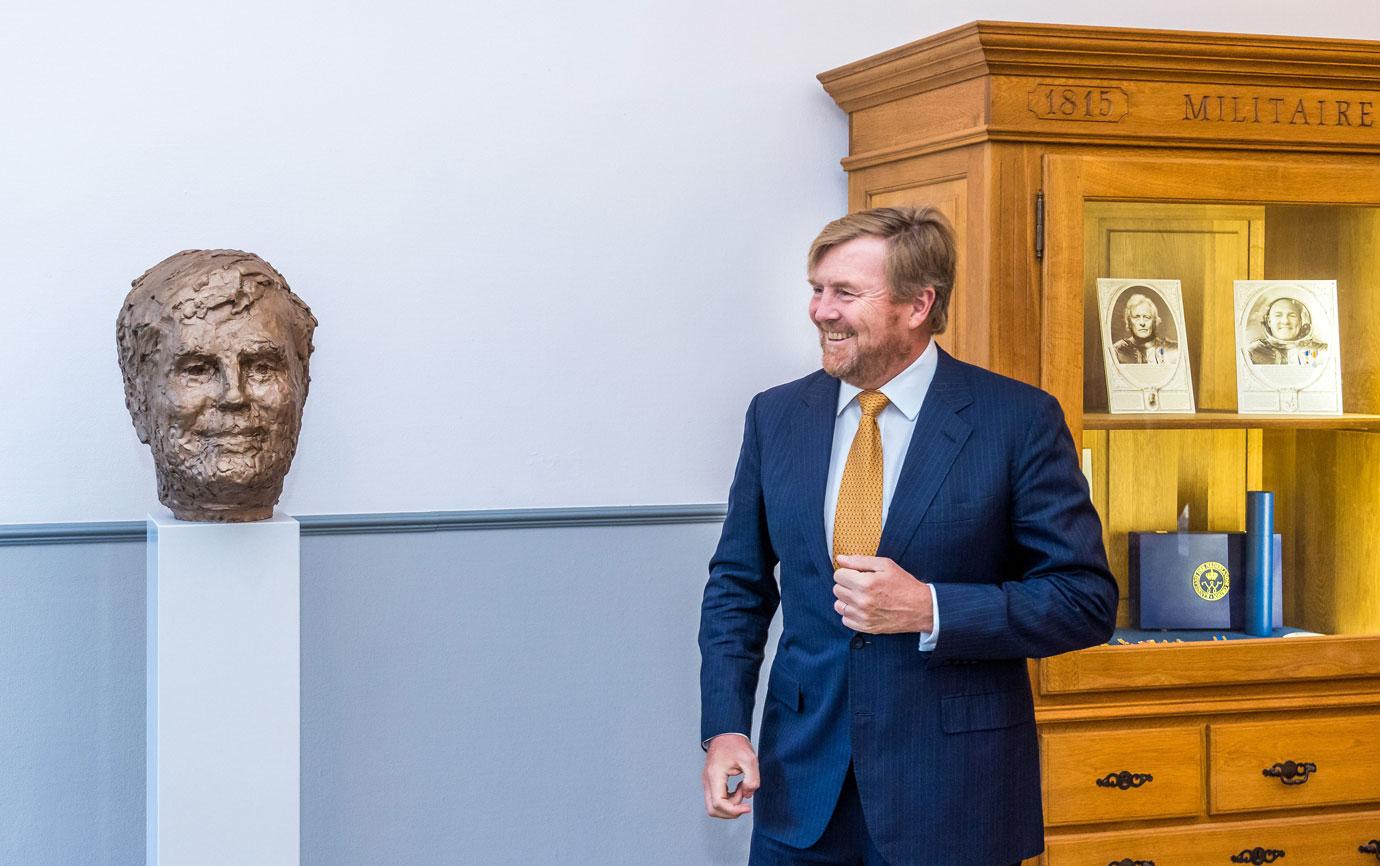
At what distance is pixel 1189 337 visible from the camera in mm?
2900

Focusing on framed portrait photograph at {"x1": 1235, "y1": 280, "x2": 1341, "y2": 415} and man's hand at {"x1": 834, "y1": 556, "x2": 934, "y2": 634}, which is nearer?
man's hand at {"x1": 834, "y1": 556, "x2": 934, "y2": 634}

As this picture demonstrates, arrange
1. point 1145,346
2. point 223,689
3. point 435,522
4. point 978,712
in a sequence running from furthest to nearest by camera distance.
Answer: point 435,522 < point 1145,346 < point 223,689 < point 978,712

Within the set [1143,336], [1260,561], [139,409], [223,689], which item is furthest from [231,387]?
[1260,561]

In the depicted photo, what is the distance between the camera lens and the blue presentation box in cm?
289

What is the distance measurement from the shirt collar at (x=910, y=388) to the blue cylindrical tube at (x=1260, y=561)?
1.11 meters

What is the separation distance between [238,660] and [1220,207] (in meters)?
2.04

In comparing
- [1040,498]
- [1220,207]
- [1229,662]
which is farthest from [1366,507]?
[1040,498]

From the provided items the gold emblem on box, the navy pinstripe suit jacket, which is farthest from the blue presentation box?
the navy pinstripe suit jacket

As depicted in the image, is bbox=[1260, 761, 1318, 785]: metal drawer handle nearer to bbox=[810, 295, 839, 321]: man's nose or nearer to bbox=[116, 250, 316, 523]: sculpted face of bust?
bbox=[810, 295, 839, 321]: man's nose

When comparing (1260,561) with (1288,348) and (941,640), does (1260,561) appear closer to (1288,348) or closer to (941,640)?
(1288,348)

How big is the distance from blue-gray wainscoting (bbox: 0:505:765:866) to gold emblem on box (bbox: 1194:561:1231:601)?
104 cm

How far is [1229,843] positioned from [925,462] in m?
1.29

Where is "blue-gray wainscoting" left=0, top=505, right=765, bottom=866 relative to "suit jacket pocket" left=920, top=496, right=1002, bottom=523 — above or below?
below

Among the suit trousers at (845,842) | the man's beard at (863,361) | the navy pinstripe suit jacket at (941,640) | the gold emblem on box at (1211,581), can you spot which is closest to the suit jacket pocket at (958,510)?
the navy pinstripe suit jacket at (941,640)
